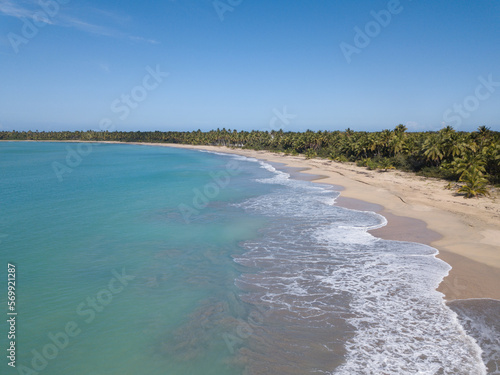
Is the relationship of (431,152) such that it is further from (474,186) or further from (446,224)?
(446,224)

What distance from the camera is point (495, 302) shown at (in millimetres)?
9836

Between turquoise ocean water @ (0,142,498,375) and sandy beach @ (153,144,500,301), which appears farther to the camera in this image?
sandy beach @ (153,144,500,301)

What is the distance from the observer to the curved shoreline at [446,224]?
11359mm

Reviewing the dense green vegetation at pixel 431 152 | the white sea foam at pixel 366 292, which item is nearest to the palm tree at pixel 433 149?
the dense green vegetation at pixel 431 152

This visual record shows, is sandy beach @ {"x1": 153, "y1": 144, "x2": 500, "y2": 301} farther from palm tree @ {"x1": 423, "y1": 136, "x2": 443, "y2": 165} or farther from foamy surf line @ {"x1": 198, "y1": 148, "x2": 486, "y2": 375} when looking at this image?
palm tree @ {"x1": 423, "y1": 136, "x2": 443, "y2": 165}

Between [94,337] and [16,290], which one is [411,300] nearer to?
[94,337]

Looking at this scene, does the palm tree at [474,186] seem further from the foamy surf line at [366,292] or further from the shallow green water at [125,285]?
the shallow green water at [125,285]

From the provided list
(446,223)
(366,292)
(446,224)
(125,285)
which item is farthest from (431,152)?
(125,285)

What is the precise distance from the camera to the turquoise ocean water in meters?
7.68

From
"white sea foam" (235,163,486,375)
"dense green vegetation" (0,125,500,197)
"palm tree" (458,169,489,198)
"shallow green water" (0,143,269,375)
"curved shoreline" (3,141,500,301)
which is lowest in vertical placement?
"shallow green water" (0,143,269,375)

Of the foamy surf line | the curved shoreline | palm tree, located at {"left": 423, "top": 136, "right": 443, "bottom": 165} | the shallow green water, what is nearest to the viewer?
the foamy surf line

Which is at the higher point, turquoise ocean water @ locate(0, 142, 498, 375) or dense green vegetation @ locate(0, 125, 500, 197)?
dense green vegetation @ locate(0, 125, 500, 197)

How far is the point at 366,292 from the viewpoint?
1085cm

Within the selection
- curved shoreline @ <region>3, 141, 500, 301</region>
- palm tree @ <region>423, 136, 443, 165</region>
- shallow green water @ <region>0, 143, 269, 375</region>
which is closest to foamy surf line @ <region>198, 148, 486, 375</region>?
curved shoreline @ <region>3, 141, 500, 301</region>
